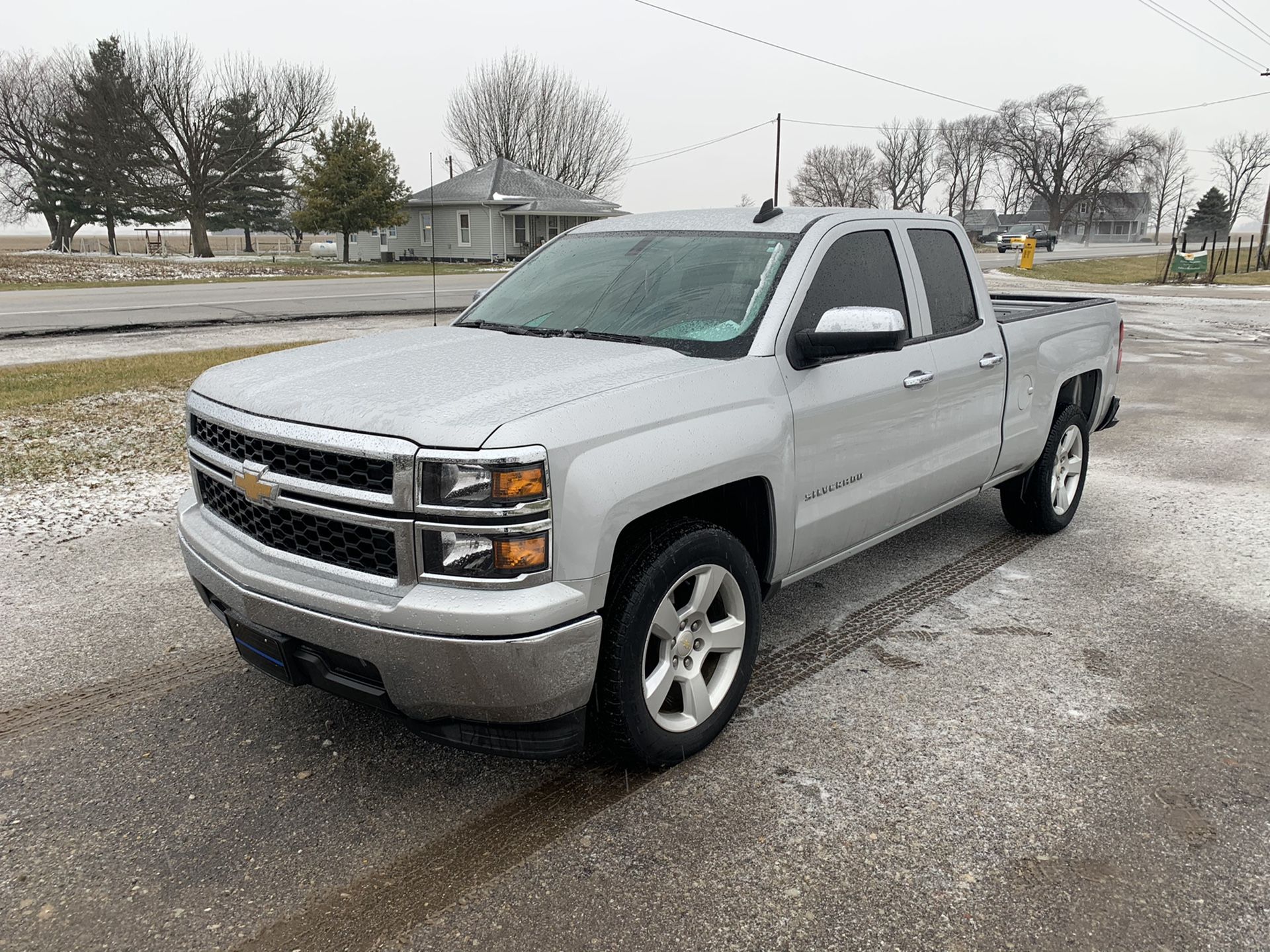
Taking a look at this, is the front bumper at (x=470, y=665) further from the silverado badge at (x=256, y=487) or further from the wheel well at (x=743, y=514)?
the wheel well at (x=743, y=514)

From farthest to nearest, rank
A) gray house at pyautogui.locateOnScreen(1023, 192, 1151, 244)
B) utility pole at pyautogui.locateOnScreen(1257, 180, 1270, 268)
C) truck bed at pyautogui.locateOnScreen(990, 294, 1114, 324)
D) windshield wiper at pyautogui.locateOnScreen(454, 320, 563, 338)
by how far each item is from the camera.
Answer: gray house at pyautogui.locateOnScreen(1023, 192, 1151, 244)
utility pole at pyautogui.locateOnScreen(1257, 180, 1270, 268)
truck bed at pyautogui.locateOnScreen(990, 294, 1114, 324)
windshield wiper at pyautogui.locateOnScreen(454, 320, 563, 338)

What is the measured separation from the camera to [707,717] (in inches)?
129

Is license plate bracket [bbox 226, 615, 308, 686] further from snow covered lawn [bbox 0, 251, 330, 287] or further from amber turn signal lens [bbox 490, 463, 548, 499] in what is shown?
snow covered lawn [bbox 0, 251, 330, 287]

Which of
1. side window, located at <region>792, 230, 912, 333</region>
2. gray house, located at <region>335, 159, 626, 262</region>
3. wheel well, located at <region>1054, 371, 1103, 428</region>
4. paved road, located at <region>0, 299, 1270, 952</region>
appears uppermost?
gray house, located at <region>335, 159, 626, 262</region>

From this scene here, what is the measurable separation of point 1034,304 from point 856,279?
3092 millimetres

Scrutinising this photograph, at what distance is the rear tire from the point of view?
551cm

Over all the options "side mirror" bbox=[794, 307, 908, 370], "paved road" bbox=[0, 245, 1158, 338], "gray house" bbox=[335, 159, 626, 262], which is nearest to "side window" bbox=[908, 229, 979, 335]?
"side mirror" bbox=[794, 307, 908, 370]

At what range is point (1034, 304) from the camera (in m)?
6.50

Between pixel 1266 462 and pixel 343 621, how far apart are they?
300 inches

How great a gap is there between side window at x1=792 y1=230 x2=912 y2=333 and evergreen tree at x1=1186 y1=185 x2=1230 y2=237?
110 meters

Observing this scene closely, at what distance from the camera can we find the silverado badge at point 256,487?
2.88m

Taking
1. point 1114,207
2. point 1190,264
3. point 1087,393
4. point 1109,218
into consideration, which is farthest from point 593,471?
point 1109,218

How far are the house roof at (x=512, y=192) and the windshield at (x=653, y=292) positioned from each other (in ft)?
147

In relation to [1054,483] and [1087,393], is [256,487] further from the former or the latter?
[1087,393]
